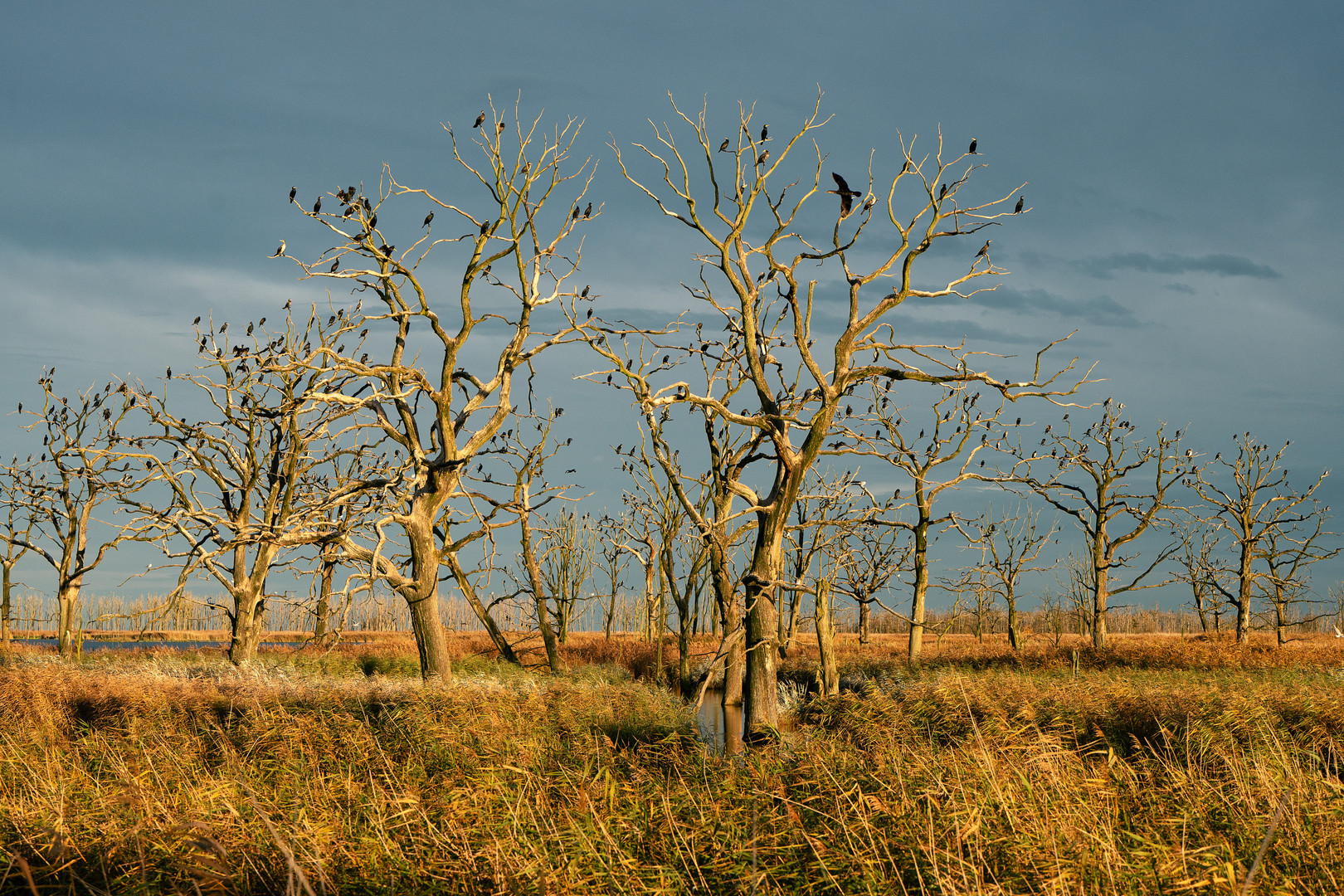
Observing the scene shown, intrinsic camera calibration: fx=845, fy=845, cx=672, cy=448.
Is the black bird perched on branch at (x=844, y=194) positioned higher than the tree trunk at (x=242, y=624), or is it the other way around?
the black bird perched on branch at (x=844, y=194)

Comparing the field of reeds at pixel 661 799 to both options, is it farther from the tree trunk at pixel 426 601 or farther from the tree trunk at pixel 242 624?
the tree trunk at pixel 242 624

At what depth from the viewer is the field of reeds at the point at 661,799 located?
4746mm

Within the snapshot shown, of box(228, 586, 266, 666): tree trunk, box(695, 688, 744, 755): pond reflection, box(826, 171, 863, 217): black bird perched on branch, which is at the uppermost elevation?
box(826, 171, 863, 217): black bird perched on branch

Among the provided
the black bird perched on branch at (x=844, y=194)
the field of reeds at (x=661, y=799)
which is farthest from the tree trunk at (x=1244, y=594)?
the black bird perched on branch at (x=844, y=194)

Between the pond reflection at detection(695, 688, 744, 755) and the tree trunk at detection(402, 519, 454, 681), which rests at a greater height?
the tree trunk at detection(402, 519, 454, 681)

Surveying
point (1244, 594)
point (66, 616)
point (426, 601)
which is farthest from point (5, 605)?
point (1244, 594)

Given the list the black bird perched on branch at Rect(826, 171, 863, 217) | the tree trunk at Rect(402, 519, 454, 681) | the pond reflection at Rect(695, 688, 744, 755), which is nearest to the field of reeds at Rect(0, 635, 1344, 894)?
the pond reflection at Rect(695, 688, 744, 755)

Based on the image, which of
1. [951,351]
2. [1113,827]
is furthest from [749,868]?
[951,351]

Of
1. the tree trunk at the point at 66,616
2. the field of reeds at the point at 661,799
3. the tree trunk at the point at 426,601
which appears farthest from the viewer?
the tree trunk at the point at 66,616

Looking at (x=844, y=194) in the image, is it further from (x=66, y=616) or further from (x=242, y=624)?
(x=66, y=616)

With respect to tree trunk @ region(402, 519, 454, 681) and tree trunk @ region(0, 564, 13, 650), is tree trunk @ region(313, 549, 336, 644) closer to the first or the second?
tree trunk @ region(402, 519, 454, 681)

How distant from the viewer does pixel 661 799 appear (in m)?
6.04

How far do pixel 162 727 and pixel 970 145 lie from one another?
12.4 meters

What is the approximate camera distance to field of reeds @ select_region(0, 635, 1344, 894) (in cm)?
475
